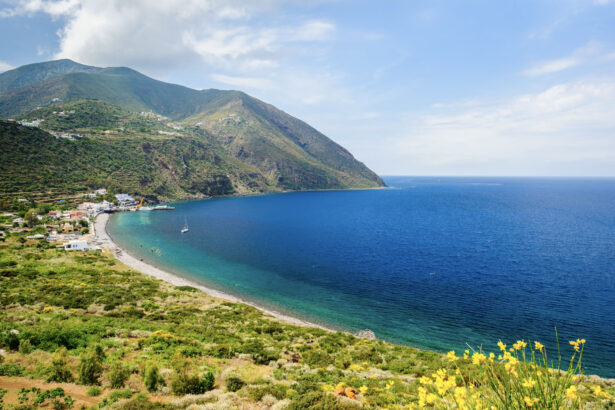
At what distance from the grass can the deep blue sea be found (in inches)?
319

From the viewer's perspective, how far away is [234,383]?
47.1 feet

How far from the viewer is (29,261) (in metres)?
44.3

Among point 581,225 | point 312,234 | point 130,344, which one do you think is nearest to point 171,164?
point 312,234

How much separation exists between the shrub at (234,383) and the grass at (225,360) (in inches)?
2.3

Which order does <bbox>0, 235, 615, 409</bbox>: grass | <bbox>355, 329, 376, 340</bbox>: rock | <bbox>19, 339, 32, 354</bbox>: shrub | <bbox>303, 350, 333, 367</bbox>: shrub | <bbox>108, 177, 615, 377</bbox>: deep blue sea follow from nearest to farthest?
<bbox>0, 235, 615, 409</bbox>: grass
<bbox>19, 339, 32, 354</bbox>: shrub
<bbox>303, 350, 333, 367</bbox>: shrub
<bbox>355, 329, 376, 340</bbox>: rock
<bbox>108, 177, 615, 377</bbox>: deep blue sea

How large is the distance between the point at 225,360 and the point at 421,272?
46.7m

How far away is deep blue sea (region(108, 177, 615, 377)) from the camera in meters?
35.7

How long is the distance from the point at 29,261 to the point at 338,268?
5339 centimetres

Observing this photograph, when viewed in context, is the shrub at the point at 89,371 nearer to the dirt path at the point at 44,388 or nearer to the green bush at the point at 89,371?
the green bush at the point at 89,371

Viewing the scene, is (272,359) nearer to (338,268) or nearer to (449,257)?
(338,268)

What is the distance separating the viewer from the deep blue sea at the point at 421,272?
117 feet

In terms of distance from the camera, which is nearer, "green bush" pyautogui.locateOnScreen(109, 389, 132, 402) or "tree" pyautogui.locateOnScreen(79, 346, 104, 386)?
"green bush" pyautogui.locateOnScreen(109, 389, 132, 402)

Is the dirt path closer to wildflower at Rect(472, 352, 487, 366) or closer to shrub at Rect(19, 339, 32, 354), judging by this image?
shrub at Rect(19, 339, 32, 354)

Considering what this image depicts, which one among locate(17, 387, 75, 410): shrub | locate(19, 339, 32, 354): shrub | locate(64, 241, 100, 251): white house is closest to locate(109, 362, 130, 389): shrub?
locate(17, 387, 75, 410): shrub
